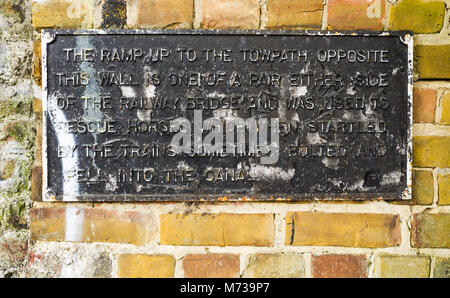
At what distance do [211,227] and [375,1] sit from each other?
880mm

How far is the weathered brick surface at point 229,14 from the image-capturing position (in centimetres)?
108

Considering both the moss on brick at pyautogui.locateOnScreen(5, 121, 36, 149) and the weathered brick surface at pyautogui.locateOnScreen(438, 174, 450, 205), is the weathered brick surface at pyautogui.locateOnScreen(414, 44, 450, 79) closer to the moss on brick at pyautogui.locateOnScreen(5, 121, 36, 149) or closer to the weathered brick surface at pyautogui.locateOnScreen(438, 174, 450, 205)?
the weathered brick surface at pyautogui.locateOnScreen(438, 174, 450, 205)

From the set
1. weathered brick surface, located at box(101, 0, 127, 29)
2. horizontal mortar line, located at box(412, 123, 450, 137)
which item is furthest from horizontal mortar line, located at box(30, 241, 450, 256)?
weathered brick surface, located at box(101, 0, 127, 29)

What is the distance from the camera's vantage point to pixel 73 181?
3.54 feet

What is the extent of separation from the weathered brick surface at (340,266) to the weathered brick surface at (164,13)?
86cm

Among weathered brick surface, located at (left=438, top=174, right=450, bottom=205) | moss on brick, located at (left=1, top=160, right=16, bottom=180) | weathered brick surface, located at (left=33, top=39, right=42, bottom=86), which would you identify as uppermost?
weathered brick surface, located at (left=33, top=39, right=42, bottom=86)

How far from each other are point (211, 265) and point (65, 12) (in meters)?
0.92

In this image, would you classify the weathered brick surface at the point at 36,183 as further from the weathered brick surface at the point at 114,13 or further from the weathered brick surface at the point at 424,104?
the weathered brick surface at the point at 424,104

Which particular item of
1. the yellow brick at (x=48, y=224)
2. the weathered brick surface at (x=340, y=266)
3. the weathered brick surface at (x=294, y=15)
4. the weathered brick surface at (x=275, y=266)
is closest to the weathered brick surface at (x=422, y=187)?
the weathered brick surface at (x=340, y=266)

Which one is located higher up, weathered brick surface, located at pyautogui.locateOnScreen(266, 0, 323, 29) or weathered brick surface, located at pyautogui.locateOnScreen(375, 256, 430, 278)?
weathered brick surface, located at pyautogui.locateOnScreen(266, 0, 323, 29)

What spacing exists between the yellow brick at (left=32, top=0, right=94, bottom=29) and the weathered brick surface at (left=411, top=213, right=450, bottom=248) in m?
1.21

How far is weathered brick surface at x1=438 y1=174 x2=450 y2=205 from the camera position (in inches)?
43.1

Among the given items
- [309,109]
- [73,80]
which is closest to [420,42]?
[309,109]

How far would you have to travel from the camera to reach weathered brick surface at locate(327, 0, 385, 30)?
1.08 m
